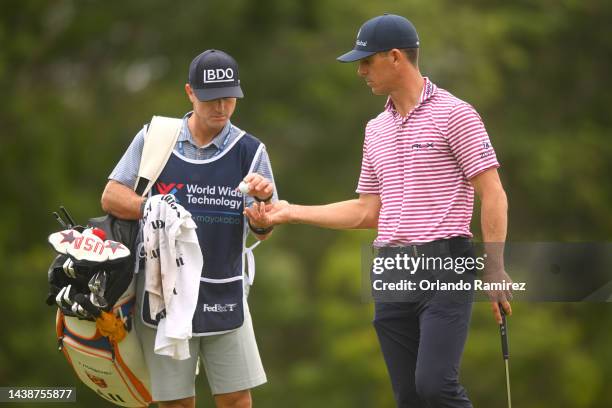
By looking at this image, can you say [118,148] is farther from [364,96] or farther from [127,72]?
[364,96]

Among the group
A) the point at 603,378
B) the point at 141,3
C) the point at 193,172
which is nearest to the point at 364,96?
the point at 141,3

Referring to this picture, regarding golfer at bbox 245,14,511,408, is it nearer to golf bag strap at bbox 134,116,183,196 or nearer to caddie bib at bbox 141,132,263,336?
caddie bib at bbox 141,132,263,336

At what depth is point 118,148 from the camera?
1909 cm

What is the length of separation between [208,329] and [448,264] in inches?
46.4

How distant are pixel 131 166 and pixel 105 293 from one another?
63cm

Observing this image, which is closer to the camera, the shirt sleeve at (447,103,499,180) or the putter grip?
the shirt sleeve at (447,103,499,180)

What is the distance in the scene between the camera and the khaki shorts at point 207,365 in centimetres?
562

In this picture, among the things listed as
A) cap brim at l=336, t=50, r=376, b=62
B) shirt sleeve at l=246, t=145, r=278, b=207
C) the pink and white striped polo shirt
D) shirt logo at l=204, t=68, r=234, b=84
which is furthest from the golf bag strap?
the pink and white striped polo shirt

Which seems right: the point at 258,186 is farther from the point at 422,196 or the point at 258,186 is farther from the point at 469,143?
the point at 469,143

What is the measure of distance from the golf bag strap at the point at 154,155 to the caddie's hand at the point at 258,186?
419 mm

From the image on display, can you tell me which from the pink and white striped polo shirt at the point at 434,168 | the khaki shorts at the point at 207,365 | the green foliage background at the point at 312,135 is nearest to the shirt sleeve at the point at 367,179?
the pink and white striped polo shirt at the point at 434,168

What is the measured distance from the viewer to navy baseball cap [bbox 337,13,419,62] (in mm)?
5465

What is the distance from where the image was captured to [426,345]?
5.21 m

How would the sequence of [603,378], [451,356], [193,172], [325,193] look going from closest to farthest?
1. [451,356]
2. [193,172]
3. [603,378]
4. [325,193]
